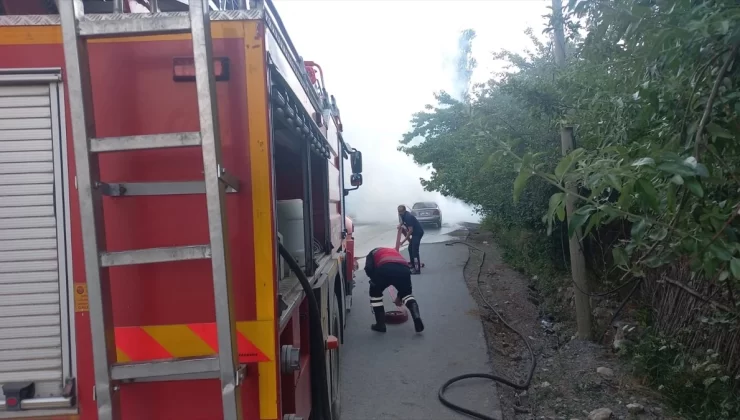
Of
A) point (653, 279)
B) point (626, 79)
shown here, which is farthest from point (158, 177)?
point (653, 279)

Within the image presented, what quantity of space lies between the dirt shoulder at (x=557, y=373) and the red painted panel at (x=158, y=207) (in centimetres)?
392

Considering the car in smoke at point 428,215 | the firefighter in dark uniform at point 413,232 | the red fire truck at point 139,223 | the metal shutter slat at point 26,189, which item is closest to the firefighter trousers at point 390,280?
the firefighter in dark uniform at point 413,232

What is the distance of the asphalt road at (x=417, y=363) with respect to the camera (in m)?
5.85

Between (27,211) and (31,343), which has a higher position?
(27,211)

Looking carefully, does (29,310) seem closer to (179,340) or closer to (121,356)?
(121,356)

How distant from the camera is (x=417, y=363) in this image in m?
7.21

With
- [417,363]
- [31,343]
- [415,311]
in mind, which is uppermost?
[31,343]

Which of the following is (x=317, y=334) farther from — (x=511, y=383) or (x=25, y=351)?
(x=511, y=383)

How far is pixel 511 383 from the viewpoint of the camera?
6141 mm

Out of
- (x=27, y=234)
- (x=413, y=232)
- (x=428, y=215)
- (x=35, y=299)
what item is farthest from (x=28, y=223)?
(x=428, y=215)

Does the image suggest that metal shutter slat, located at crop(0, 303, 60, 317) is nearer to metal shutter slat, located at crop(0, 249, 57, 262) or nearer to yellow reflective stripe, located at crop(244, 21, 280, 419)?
metal shutter slat, located at crop(0, 249, 57, 262)

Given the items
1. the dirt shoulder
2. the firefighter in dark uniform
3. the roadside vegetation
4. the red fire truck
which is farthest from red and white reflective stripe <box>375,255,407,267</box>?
the red fire truck

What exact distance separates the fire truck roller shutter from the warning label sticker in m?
0.04

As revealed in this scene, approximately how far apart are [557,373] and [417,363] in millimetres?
1644
